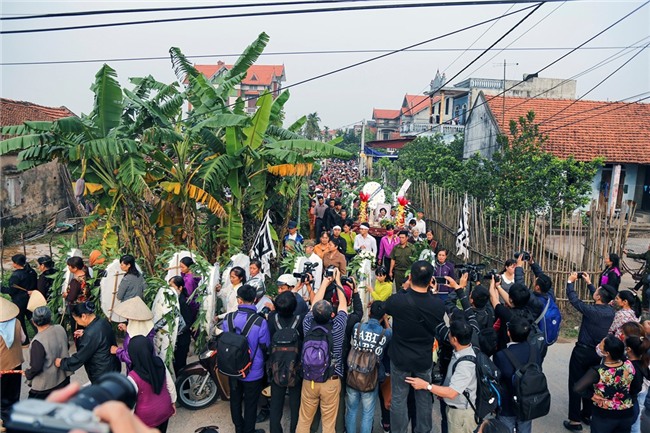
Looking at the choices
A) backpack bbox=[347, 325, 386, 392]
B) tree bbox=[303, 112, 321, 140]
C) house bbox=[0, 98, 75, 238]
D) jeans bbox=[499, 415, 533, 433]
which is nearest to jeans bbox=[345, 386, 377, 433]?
backpack bbox=[347, 325, 386, 392]

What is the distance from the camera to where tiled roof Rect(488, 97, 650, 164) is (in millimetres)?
18031

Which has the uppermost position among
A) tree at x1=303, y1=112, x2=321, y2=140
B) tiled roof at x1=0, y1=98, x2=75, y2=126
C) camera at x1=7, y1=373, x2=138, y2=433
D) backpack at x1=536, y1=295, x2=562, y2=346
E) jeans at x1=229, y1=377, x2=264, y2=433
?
tree at x1=303, y1=112, x2=321, y2=140

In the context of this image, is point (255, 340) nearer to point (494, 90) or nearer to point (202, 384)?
point (202, 384)

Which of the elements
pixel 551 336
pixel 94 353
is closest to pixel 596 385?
pixel 551 336

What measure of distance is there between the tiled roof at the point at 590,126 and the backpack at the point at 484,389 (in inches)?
625

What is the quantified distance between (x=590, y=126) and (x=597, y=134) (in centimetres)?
56

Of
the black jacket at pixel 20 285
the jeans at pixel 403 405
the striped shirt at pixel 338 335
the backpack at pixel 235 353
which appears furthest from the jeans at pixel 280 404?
the black jacket at pixel 20 285

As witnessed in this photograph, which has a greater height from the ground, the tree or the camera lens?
the tree

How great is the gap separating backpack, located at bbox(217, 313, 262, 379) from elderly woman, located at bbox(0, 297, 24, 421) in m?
2.09

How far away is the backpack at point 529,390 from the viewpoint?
384cm

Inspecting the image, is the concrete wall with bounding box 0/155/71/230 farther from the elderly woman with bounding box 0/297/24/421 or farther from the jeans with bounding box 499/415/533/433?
the jeans with bounding box 499/415/533/433

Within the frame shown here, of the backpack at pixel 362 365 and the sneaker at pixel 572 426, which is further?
the sneaker at pixel 572 426

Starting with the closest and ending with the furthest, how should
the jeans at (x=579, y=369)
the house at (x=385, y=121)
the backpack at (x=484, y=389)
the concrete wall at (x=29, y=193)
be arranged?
1. the backpack at (x=484, y=389)
2. the jeans at (x=579, y=369)
3. the concrete wall at (x=29, y=193)
4. the house at (x=385, y=121)

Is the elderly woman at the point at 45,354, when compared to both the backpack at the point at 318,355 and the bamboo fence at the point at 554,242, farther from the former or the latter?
the bamboo fence at the point at 554,242
